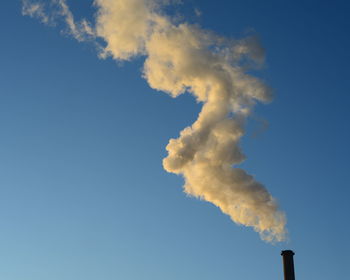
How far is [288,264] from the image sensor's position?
88.5ft

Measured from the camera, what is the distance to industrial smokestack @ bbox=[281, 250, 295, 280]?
2662cm

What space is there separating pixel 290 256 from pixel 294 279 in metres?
1.06

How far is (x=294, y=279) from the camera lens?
2659 centimetres

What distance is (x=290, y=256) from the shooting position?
27.2m

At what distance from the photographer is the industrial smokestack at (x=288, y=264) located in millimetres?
26625
